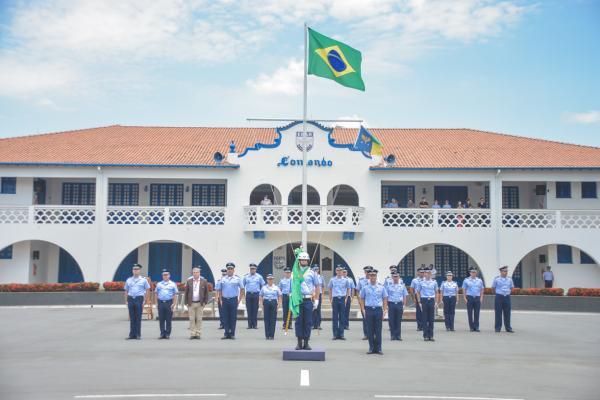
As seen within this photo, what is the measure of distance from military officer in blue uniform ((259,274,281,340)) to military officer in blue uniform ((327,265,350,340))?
1429 mm

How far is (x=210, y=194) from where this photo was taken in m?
29.1

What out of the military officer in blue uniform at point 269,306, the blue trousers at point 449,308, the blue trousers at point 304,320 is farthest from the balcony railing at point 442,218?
the blue trousers at point 304,320

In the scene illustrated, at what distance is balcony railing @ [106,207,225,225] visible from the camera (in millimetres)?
26734

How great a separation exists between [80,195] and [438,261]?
1648 cm

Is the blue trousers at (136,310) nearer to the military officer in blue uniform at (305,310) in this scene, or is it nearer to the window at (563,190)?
the military officer in blue uniform at (305,310)

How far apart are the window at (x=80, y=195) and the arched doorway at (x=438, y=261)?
14.3 meters

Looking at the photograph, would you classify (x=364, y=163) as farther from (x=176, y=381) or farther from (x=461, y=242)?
(x=176, y=381)

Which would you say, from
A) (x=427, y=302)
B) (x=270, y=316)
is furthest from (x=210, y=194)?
(x=427, y=302)

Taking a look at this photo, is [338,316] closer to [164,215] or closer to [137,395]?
[137,395]

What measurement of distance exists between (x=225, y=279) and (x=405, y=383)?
23.6 ft

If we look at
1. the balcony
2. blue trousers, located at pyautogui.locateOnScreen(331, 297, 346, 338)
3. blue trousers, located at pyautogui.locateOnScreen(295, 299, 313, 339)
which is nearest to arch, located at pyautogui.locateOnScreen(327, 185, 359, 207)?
the balcony

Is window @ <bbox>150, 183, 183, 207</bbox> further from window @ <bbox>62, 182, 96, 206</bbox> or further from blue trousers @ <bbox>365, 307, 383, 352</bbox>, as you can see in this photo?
blue trousers @ <bbox>365, 307, 383, 352</bbox>

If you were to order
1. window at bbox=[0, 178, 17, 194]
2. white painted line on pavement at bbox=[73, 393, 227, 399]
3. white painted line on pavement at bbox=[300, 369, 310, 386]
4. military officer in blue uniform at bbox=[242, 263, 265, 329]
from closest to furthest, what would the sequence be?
white painted line on pavement at bbox=[73, 393, 227, 399], white painted line on pavement at bbox=[300, 369, 310, 386], military officer in blue uniform at bbox=[242, 263, 265, 329], window at bbox=[0, 178, 17, 194]

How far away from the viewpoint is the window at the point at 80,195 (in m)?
29.0
